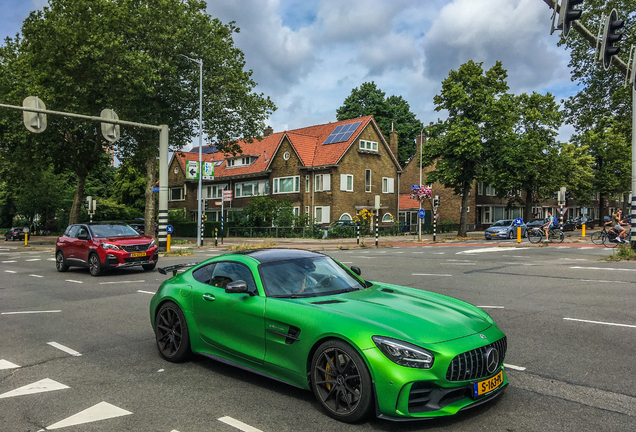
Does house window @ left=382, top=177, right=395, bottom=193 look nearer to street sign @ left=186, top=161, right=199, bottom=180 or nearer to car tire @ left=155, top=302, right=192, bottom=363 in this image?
street sign @ left=186, top=161, right=199, bottom=180

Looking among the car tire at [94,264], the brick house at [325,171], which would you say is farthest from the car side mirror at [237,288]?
the brick house at [325,171]

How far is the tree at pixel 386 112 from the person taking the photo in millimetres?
64000

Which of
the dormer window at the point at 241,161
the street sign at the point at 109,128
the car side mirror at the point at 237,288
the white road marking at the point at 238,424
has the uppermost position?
the dormer window at the point at 241,161

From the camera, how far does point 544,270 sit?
1476cm

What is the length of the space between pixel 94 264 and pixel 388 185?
125 feet

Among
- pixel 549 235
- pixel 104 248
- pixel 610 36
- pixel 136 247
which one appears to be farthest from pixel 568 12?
pixel 549 235

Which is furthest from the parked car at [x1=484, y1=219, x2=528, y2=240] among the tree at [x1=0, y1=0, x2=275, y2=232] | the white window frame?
the tree at [x1=0, y1=0, x2=275, y2=232]

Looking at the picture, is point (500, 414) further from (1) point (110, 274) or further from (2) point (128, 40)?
(2) point (128, 40)

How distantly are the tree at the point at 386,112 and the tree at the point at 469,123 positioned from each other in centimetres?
2142

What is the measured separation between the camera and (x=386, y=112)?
211ft

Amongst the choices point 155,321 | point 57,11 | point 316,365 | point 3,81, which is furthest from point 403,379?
point 3,81

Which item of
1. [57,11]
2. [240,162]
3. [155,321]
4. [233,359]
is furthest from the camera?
[240,162]

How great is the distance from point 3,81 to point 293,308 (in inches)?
1482

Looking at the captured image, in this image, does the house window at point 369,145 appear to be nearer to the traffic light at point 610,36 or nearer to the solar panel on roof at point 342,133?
the solar panel on roof at point 342,133
